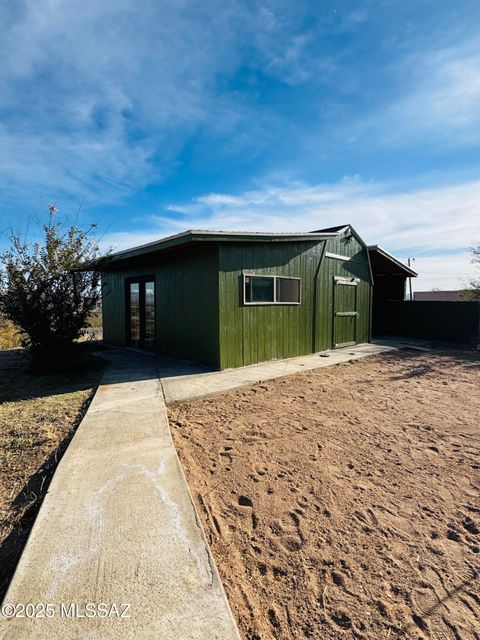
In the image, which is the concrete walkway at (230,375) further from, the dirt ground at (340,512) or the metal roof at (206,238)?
the metal roof at (206,238)

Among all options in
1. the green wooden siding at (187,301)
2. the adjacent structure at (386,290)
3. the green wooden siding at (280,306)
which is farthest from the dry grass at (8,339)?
the adjacent structure at (386,290)

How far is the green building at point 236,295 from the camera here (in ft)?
21.1

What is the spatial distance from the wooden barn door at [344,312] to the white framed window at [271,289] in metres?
1.97

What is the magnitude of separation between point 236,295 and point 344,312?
15.1 feet

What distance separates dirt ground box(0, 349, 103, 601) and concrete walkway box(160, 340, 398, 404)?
4.06 feet

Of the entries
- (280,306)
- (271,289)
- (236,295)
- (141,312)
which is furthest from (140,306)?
(280,306)

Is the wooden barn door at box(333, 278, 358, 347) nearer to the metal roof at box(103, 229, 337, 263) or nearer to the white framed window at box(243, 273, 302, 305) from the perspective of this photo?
the white framed window at box(243, 273, 302, 305)

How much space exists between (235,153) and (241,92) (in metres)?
1.98

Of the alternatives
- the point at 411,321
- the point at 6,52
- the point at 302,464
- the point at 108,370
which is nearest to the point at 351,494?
the point at 302,464

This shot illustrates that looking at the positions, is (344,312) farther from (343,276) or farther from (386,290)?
(386,290)

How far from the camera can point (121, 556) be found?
1.69m

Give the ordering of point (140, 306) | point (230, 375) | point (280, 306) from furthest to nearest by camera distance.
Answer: point (140, 306) → point (280, 306) → point (230, 375)

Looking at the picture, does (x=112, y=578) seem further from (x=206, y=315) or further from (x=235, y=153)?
(x=235, y=153)

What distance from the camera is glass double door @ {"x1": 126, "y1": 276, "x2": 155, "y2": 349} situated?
28.0 ft
